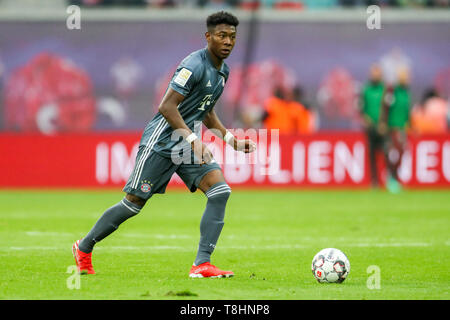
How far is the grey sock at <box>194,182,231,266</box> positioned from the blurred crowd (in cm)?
1809

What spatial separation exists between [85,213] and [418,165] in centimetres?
903

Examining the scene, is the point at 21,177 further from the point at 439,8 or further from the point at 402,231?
the point at 439,8

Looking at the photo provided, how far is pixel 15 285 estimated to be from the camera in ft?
24.5

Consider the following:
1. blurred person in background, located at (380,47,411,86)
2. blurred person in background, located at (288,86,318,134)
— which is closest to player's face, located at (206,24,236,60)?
blurred person in background, located at (288,86,318,134)

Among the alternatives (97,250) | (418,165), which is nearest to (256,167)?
(418,165)

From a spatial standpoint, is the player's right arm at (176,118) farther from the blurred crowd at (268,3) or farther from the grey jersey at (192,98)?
the blurred crowd at (268,3)

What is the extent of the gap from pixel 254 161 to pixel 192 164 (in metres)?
12.0

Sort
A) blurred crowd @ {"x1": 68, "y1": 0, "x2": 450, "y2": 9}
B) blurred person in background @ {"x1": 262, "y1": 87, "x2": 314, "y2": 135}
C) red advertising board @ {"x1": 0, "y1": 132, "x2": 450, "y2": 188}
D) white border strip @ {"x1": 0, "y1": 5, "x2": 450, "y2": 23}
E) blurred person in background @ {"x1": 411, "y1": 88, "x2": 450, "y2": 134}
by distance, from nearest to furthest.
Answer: red advertising board @ {"x1": 0, "y1": 132, "x2": 450, "y2": 188}, blurred person in background @ {"x1": 262, "y1": 87, "x2": 314, "y2": 135}, blurred person in background @ {"x1": 411, "y1": 88, "x2": 450, "y2": 134}, white border strip @ {"x1": 0, "y1": 5, "x2": 450, "y2": 23}, blurred crowd @ {"x1": 68, "y1": 0, "x2": 450, "y2": 9}

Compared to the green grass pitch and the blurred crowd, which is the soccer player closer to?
the green grass pitch

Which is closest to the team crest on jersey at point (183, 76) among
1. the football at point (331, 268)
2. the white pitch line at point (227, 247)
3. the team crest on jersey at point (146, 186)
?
the team crest on jersey at point (146, 186)

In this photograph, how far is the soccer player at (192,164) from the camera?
8258mm

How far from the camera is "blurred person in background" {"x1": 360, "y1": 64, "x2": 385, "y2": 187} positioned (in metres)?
20.8

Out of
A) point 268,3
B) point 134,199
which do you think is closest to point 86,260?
point 134,199
